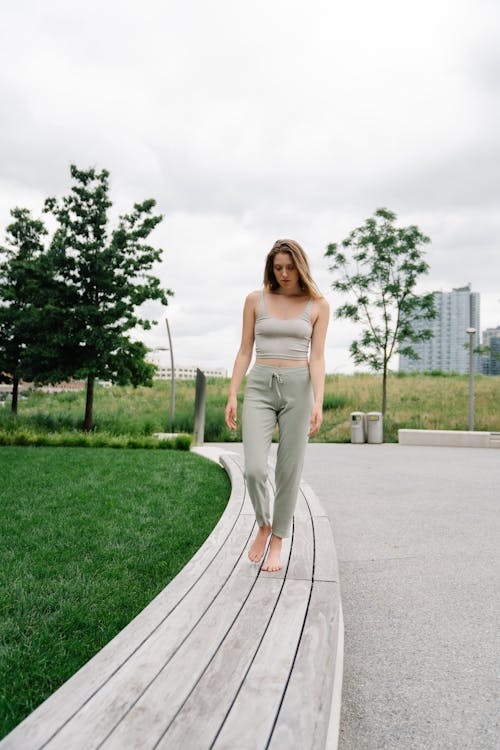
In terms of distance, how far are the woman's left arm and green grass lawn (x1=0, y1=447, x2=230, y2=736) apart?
1451mm

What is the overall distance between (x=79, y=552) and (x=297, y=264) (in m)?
2.63

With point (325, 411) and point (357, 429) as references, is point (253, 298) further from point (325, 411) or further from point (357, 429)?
point (325, 411)

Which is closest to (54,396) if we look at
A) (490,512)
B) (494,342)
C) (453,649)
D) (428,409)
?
(428,409)

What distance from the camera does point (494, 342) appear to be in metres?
18.3

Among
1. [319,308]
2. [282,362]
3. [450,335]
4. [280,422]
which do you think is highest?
[450,335]

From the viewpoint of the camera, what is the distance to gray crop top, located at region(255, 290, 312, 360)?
3.14m

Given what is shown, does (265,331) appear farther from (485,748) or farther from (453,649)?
(485,748)

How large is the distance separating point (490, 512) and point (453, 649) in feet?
12.6

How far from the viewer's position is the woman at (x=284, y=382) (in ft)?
10.3

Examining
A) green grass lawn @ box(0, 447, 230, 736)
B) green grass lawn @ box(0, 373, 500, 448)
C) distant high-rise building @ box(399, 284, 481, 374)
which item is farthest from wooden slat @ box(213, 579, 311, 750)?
distant high-rise building @ box(399, 284, 481, 374)

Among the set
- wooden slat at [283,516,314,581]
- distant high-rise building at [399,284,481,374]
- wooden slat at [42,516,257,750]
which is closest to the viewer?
wooden slat at [42,516,257,750]

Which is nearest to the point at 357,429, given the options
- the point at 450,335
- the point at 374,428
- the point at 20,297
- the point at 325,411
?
the point at 374,428

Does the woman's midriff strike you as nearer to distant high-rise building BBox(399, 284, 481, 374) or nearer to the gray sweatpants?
the gray sweatpants

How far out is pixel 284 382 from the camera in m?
3.11
